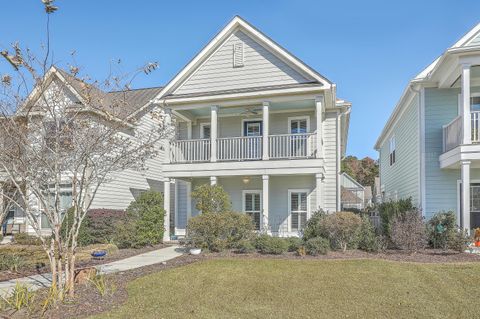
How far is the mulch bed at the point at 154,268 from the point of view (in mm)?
6637

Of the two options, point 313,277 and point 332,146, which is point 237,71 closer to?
point 332,146

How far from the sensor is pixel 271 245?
38.1 ft

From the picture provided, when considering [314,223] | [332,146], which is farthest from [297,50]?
[314,223]

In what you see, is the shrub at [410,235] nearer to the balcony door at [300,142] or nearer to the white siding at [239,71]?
the balcony door at [300,142]

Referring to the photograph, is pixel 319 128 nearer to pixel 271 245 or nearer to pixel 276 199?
pixel 276 199

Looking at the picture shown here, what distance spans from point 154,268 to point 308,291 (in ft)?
14.6

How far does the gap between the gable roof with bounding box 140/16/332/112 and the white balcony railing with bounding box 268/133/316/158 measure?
2.48 meters

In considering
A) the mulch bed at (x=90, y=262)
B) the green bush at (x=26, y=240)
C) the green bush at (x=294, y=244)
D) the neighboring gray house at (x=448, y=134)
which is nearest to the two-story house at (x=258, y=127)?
the mulch bed at (x=90, y=262)

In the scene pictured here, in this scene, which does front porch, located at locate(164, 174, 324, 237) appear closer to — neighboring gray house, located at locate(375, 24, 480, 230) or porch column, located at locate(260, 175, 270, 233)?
porch column, located at locate(260, 175, 270, 233)

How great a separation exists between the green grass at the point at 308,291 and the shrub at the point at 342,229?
6.06 feet

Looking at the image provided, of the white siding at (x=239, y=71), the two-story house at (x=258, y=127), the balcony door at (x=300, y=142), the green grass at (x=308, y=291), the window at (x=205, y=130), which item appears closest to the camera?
the green grass at (x=308, y=291)

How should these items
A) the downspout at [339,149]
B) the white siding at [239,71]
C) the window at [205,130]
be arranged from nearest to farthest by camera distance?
the white siding at [239,71]
the downspout at [339,149]
the window at [205,130]

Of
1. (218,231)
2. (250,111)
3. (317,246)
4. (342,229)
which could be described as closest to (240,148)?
(250,111)

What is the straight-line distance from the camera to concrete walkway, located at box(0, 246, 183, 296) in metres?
8.53
